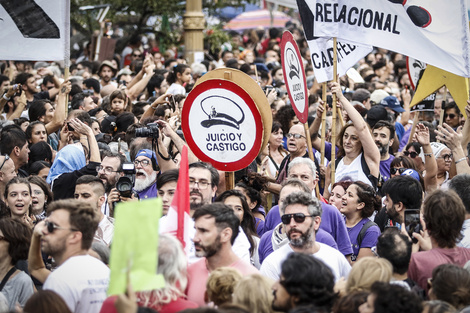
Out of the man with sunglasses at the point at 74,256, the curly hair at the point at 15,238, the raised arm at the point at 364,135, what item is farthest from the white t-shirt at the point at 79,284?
the raised arm at the point at 364,135

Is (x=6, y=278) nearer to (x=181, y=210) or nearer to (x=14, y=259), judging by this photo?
(x=14, y=259)

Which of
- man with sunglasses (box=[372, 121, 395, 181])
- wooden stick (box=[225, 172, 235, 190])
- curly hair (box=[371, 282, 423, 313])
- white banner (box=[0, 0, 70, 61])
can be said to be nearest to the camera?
curly hair (box=[371, 282, 423, 313])

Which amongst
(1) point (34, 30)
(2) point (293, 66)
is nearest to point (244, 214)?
(2) point (293, 66)

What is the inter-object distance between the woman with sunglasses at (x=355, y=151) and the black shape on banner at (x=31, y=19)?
3047mm

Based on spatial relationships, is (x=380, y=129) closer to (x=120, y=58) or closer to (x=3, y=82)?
(x=3, y=82)

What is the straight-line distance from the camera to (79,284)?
4.47 m

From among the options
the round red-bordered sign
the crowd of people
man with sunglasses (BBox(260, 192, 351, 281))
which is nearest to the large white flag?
the crowd of people

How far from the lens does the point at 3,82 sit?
11914mm

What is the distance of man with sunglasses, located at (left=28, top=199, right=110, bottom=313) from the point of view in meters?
4.45

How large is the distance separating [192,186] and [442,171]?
10.8 feet

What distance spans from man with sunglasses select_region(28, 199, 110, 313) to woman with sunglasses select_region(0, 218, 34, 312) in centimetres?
32

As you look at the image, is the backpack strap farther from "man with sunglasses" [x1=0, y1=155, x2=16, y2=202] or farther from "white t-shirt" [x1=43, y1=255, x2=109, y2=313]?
"man with sunglasses" [x1=0, y1=155, x2=16, y2=202]

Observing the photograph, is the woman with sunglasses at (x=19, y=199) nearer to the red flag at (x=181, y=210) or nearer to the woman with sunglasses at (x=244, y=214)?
the woman with sunglasses at (x=244, y=214)

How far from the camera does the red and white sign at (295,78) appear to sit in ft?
25.1
